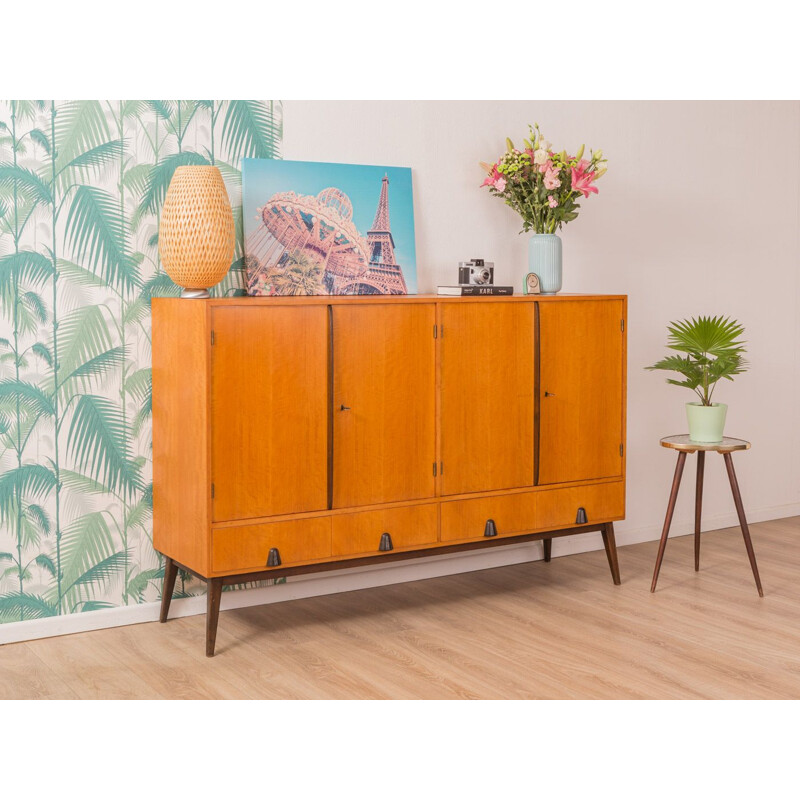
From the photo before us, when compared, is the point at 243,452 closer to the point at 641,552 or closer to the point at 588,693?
the point at 588,693

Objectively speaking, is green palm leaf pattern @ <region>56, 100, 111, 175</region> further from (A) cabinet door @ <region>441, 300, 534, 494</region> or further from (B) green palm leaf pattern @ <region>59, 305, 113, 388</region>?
(A) cabinet door @ <region>441, 300, 534, 494</region>

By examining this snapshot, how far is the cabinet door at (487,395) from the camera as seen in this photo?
384 centimetres

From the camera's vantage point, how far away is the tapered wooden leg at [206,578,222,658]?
342 cm

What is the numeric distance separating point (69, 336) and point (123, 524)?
0.72m

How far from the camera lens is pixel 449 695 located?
312cm

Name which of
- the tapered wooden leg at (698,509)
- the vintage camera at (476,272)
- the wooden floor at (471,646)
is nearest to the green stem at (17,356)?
the wooden floor at (471,646)

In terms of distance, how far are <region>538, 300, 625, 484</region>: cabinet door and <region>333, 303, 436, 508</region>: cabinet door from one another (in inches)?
21.2

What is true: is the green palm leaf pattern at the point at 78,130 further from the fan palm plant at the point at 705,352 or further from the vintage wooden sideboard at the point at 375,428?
the fan palm plant at the point at 705,352

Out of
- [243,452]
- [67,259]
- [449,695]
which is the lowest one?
[449,695]

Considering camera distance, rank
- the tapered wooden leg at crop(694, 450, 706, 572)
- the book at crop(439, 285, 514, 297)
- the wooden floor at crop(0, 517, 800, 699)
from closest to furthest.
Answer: the wooden floor at crop(0, 517, 800, 699) < the book at crop(439, 285, 514, 297) < the tapered wooden leg at crop(694, 450, 706, 572)

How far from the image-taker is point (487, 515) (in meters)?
3.96

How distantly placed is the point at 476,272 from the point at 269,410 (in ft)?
3.97

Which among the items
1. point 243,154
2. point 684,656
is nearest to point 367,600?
point 684,656

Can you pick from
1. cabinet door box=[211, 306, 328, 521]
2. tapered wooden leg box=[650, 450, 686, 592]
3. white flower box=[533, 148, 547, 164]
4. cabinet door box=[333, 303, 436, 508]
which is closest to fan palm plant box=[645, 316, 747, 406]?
tapered wooden leg box=[650, 450, 686, 592]
